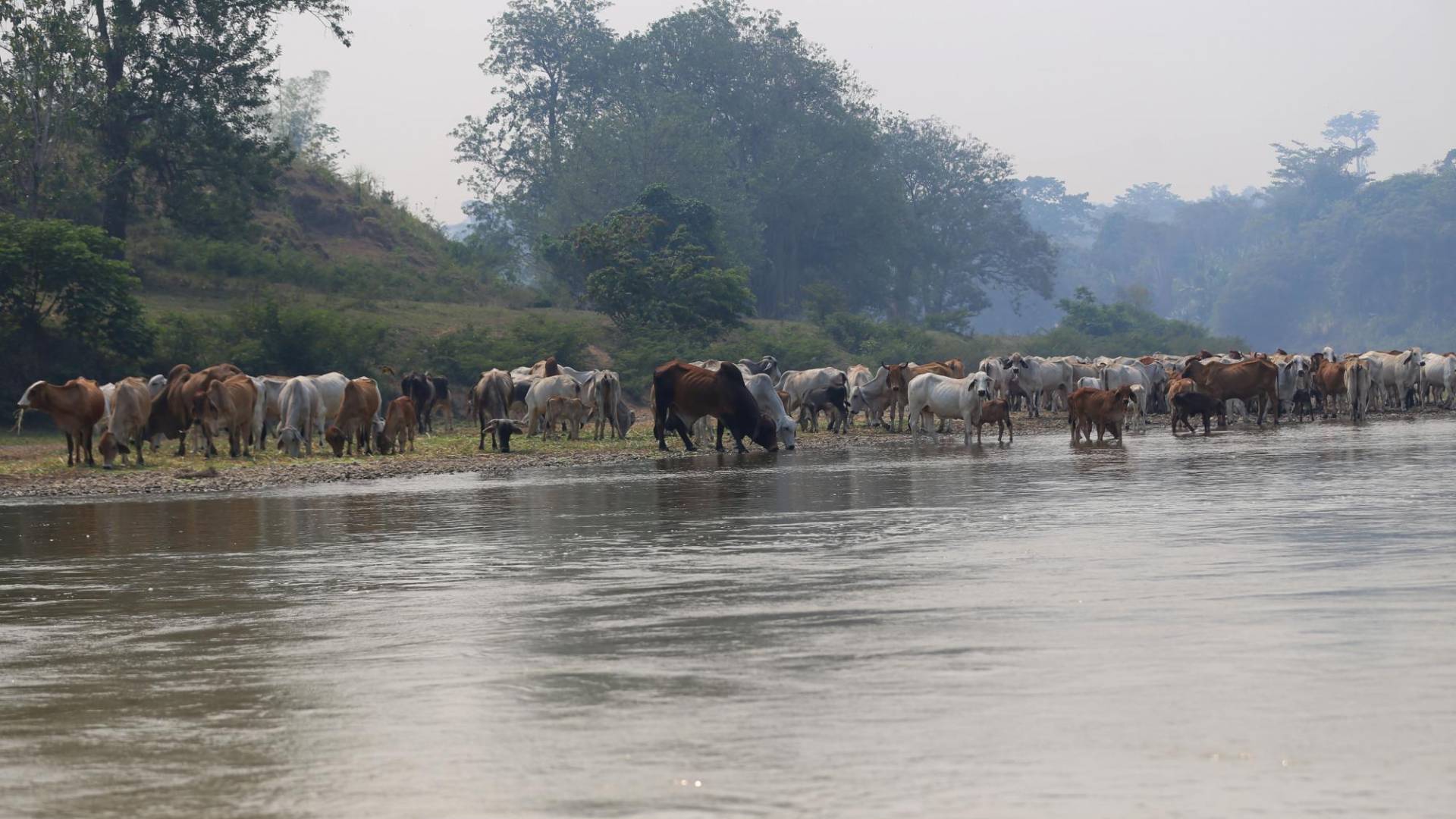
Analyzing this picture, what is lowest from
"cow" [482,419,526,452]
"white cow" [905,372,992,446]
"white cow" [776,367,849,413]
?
"cow" [482,419,526,452]

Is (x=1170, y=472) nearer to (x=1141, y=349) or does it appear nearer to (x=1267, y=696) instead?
(x=1267, y=696)

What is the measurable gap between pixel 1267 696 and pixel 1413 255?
126 metres

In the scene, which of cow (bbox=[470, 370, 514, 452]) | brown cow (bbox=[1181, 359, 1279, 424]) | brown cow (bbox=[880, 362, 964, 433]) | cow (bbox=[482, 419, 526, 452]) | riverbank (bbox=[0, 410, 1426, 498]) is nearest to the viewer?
riverbank (bbox=[0, 410, 1426, 498])

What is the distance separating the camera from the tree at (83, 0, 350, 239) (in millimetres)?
46969

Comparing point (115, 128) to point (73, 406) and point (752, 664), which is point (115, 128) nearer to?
point (73, 406)

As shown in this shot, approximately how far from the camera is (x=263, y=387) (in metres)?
27.1

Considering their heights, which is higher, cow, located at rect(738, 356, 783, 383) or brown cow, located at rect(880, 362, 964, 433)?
cow, located at rect(738, 356, 783, 383)

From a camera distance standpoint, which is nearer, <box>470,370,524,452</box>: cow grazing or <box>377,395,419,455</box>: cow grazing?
<box>377,395,419,455</box>: cow grazing

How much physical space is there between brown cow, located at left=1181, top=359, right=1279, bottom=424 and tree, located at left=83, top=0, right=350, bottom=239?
1105 inches

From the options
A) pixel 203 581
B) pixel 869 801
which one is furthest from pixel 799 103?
pixel 869 801

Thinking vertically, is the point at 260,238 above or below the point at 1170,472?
above

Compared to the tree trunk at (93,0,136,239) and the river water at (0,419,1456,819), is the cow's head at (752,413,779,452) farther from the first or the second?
the tree trunk at (93,0,136,239)

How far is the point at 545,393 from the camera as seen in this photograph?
31.1m

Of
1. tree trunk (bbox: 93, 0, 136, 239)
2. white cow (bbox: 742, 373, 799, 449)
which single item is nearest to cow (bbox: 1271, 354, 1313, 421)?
white cow (bbox: 742, 373, 799, 449)
